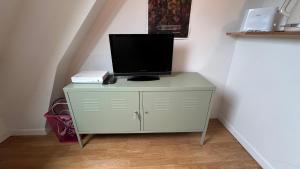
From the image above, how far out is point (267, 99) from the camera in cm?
133

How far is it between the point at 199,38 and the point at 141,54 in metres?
0.72

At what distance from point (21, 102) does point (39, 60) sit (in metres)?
0.59

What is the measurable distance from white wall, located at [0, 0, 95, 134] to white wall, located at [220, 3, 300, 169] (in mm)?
1571

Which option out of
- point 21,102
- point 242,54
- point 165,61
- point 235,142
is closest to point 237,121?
point 235,142

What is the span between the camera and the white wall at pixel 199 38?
1638 millimetres

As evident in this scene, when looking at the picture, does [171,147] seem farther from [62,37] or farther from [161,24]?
[62,37]

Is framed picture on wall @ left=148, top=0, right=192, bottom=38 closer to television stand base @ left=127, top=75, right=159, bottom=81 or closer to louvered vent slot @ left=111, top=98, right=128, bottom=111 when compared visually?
television stand base @ left=127, top=75, right=159, bottom=81

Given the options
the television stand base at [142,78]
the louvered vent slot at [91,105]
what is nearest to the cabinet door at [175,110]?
the television stand base at [142,78]

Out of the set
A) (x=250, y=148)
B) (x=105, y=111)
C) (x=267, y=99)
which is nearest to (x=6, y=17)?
(x=105, y=111)

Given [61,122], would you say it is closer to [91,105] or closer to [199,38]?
[91,105]

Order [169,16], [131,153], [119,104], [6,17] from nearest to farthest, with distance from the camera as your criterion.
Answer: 1. [6,17]
2. [119,104]
3. [131,153]
4. [169,16]

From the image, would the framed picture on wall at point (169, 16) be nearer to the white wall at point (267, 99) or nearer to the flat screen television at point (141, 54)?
the flat screen television at point (141, 54)

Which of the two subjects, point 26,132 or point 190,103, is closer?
point 190,103

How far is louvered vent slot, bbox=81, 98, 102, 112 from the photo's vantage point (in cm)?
141
